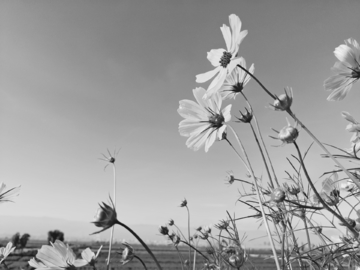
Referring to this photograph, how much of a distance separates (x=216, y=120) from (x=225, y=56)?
15 centimetres

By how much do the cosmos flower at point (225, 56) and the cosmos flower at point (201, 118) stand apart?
61 mm

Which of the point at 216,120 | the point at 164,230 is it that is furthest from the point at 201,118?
the point at 164,230

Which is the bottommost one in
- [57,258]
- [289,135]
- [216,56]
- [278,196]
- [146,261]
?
[146,261]

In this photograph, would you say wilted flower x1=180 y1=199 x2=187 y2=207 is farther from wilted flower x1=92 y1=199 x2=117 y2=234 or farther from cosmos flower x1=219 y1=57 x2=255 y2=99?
wilted flower x1=92 y1=199 x2=117 y2=234

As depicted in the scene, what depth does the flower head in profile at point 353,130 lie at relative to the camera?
489mm

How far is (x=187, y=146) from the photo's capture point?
0.60 m

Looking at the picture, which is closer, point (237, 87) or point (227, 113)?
point (227, 113)

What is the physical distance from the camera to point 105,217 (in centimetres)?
38

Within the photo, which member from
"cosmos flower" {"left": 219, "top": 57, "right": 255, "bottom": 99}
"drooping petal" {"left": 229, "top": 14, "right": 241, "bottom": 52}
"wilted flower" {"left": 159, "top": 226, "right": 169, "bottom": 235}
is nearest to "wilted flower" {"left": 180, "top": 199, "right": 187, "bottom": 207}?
"wilted flower" {"left": 159, "top": 226, "right": 169, "bottom": 235}

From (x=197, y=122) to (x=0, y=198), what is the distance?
871 millimetres

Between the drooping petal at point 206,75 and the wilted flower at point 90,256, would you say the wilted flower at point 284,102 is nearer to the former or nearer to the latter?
the drooping petal at point 206,75

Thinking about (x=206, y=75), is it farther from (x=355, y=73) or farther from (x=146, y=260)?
(x=146, y=260)

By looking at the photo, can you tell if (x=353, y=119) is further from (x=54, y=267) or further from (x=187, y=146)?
(x=54, y=267)

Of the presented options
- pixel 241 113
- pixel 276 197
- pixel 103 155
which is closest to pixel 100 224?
pixel 276 197
